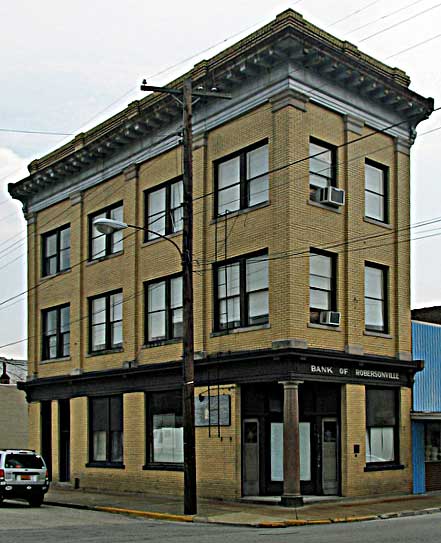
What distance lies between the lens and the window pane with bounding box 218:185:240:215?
27359mm

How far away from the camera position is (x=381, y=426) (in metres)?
27.6

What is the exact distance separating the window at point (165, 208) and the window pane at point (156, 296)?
171cm

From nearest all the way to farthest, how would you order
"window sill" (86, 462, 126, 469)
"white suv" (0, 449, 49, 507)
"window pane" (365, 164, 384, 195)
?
"white suv" (0, 449, 49, 507) < "window pane" (365, 164, 384, 195) < "window sill" (86, 462, 126, 469)

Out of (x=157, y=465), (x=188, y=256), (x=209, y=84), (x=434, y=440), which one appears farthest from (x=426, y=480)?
(x=209, y=84)

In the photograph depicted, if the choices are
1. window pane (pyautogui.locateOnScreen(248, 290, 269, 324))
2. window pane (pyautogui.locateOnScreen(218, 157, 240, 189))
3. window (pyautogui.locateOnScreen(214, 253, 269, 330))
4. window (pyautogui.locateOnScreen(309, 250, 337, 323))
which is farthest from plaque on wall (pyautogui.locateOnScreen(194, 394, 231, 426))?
window pane (pyautogui.locateOnScreen(218, 157, 240, 189))

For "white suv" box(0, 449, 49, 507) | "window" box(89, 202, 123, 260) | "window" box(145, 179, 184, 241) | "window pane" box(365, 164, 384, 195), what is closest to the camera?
"white suv" box(0, 449, 49, 507)

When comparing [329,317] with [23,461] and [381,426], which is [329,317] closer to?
[381,426]

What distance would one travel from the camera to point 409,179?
29.5 m

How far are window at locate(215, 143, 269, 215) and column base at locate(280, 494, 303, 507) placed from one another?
27.7ft

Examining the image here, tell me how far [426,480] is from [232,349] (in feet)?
25.6

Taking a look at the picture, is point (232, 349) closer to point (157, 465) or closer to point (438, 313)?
point (157, 465)

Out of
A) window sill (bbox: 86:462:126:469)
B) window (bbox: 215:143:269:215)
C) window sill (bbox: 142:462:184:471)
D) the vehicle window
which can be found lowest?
window sill (bbox: 86:462:126:469)

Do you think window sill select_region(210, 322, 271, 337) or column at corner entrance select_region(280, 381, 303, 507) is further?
window sill select_region(210, 322, 271, 337)

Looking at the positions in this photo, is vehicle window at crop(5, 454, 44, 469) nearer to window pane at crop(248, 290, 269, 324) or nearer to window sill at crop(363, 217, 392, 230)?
window pane at crop(248, 290, 269, 324)
